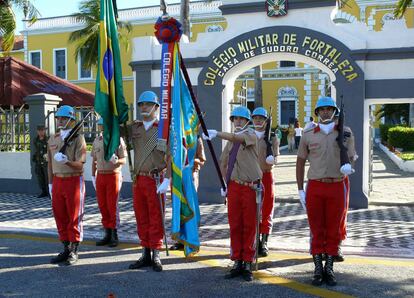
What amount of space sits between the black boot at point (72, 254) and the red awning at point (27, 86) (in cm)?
800

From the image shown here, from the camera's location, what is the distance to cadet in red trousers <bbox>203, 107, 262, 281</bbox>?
5762mm

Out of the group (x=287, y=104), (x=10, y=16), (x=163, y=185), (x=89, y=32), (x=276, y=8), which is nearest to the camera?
(x=163, y=185)

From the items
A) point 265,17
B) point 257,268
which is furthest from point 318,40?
point 257,268

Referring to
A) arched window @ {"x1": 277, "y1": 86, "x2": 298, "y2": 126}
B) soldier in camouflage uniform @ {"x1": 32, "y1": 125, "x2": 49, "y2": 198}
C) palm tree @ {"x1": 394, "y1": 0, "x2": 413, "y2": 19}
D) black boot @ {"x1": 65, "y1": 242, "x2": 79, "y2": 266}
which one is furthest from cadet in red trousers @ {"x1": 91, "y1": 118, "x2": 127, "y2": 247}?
arched window @ {"x1": 277, "y1": 86, "x2": 298, "y2": 126}

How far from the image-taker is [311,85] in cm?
3662

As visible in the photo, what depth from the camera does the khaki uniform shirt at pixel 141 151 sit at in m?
6.23

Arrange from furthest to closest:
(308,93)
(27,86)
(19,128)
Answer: (308,93) < (27,86) < (19,128)

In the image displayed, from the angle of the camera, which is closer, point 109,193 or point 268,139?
point 268,139

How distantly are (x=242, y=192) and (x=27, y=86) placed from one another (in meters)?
10.3

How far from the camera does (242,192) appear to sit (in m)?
5.79

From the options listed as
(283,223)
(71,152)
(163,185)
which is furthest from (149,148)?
(283,223)

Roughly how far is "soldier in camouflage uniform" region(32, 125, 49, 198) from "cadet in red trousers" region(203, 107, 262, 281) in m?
7.28

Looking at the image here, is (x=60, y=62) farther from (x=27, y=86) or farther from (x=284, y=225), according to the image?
(x=284, y=225)

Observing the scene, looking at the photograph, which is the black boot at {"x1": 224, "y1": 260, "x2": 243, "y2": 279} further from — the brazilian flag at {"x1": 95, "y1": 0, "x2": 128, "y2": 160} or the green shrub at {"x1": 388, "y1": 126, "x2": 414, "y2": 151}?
the green shrub at {"x1": 388, "y1": 126, "x2": 414, "y2": 151}
